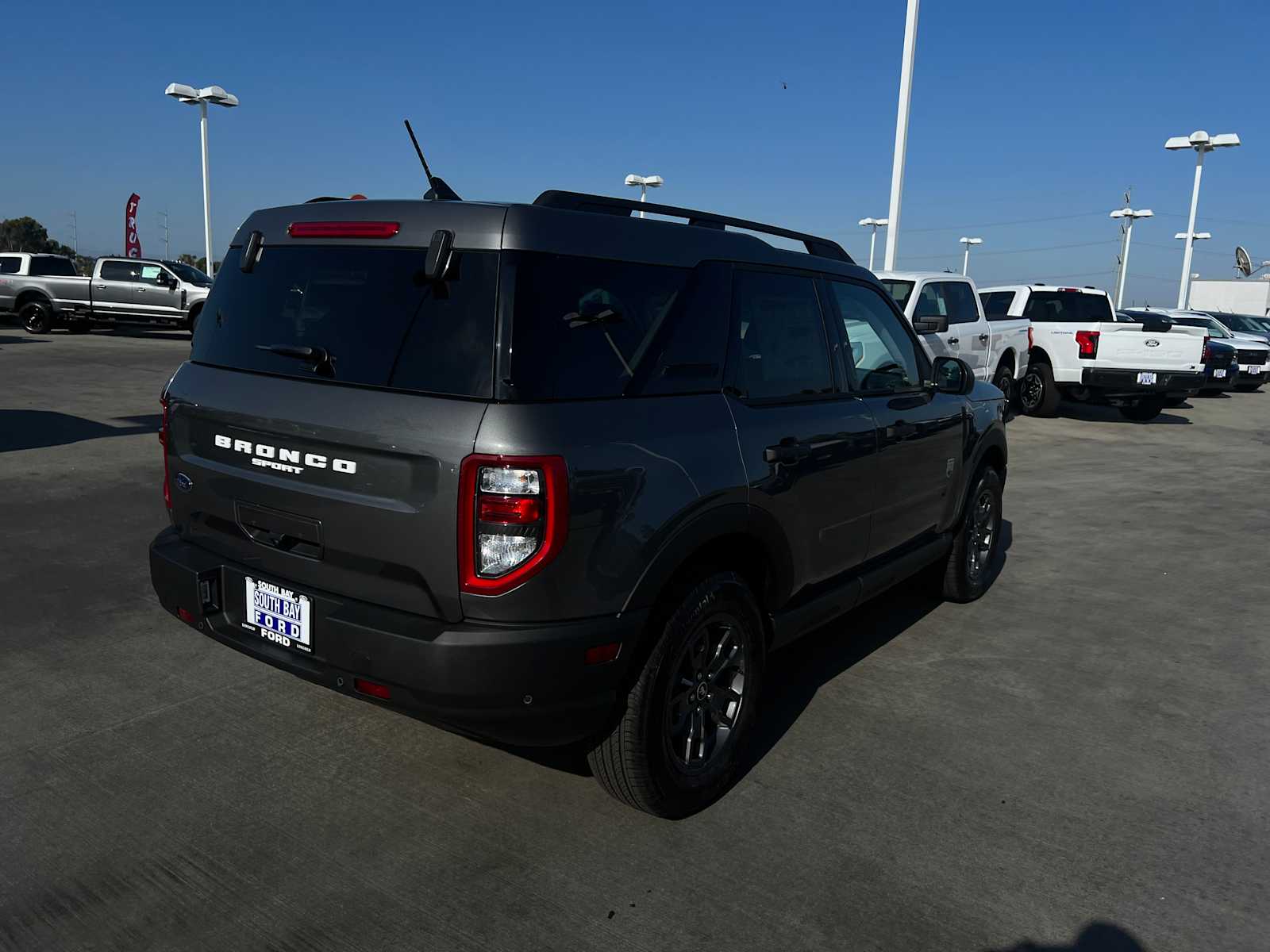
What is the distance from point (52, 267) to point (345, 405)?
25.6 meters

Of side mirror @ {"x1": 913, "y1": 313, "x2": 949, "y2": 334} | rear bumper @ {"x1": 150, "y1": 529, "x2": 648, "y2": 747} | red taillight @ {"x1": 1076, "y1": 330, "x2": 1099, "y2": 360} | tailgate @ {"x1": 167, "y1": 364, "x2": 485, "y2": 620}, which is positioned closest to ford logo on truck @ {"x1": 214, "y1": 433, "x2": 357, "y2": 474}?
tailgate @ {"x1": 167, "y1": 364, "x2": 485, "y2": 620}

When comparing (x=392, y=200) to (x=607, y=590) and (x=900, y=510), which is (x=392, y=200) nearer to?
(x=607, y=590)

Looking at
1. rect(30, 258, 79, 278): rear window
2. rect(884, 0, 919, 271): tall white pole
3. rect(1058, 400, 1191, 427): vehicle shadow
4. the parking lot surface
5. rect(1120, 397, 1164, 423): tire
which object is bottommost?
the parking lot surface

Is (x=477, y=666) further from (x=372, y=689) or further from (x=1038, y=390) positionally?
(x=1038, y=390)

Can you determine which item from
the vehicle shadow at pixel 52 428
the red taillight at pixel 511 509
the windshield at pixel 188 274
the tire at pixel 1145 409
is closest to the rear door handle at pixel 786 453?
the red taillight at pixel 511 509

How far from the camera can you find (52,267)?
79.2ft

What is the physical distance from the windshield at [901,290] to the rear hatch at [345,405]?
9.49 m

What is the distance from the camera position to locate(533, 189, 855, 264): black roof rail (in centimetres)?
320

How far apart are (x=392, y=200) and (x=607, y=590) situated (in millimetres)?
1375

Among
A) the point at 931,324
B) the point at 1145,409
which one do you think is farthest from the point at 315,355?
→ the point at 1145,409

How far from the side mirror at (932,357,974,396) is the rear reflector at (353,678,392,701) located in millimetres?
3337

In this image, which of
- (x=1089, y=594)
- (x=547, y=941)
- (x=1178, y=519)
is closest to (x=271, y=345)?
(x=547, y=941)

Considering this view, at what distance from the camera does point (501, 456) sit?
260 centimetres

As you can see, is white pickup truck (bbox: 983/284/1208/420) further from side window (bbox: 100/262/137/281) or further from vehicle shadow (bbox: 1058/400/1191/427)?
side window (bbox: 100/262/137/281)
